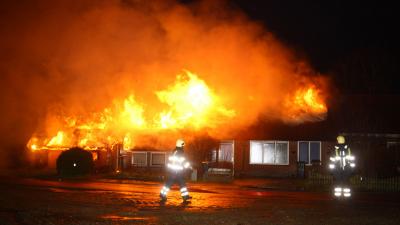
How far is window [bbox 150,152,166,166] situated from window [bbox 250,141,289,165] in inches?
226

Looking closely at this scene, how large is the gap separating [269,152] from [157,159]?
7.31 meters

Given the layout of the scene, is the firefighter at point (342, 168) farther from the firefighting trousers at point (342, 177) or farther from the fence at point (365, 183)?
the fence at point (365, 183)

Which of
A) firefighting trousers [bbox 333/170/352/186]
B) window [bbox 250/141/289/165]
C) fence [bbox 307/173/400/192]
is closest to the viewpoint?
firefighting trousers [bbox 333/170/352/186]

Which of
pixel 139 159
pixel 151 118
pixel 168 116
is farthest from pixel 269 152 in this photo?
pixel 139 159

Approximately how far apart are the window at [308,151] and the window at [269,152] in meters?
0.82

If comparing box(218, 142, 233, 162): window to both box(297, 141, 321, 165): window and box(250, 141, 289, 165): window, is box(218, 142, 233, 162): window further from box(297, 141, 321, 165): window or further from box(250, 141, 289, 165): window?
box(297, 141, 321, 165): window

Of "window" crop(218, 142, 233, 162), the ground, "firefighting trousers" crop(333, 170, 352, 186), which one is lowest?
the ground

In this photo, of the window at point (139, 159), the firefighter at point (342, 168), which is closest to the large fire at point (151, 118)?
the window at point (139, 159)

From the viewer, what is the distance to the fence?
22000mm

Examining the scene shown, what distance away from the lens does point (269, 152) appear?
32.1 m

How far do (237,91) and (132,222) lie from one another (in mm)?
17960

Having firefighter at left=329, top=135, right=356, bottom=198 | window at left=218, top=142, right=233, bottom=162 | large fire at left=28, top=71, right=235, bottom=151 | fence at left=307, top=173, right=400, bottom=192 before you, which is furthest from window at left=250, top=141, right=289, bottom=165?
firefighter at left=329, top=135, right=356, bottom=198

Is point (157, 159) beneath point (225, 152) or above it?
beneath

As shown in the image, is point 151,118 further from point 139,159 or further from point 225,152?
point 225,152
